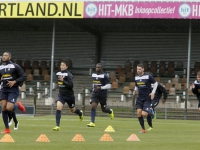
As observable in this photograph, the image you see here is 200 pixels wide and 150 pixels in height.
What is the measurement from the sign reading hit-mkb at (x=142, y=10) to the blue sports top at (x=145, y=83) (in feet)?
44.9

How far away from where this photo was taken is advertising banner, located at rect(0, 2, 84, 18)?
32.1 metres

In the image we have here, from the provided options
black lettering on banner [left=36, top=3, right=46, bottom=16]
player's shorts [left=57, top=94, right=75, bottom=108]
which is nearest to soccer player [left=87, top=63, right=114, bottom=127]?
player's shorts [left=57, top=94, right=75, bottom=108]

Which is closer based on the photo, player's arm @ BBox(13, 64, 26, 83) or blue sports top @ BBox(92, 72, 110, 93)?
player's arm @ BBox(13, 64, 26, 83)

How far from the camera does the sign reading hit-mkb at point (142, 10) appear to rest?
30766mm

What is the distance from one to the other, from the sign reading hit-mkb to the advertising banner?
1.83 feet

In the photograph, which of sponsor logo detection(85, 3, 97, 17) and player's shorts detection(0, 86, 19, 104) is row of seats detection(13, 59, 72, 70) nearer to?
sponsor logo detection(85, 3, 97, 17)

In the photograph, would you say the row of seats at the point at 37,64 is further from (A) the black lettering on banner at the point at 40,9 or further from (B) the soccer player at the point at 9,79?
(B) the soccer player at the point at 9,79

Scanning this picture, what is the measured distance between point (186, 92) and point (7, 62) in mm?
15158

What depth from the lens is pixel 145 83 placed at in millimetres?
17578

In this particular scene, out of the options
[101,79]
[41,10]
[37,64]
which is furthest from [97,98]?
[37,64]

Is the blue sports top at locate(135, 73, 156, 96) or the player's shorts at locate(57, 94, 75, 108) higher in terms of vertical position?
the blue sports top at locate(135, 73, 156, 96)

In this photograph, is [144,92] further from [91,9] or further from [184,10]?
[91,9]

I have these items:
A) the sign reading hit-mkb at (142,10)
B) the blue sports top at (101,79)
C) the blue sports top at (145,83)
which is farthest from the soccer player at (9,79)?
the sign reading hit-mkb at (142,10)

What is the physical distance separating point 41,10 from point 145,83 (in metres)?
15.9
